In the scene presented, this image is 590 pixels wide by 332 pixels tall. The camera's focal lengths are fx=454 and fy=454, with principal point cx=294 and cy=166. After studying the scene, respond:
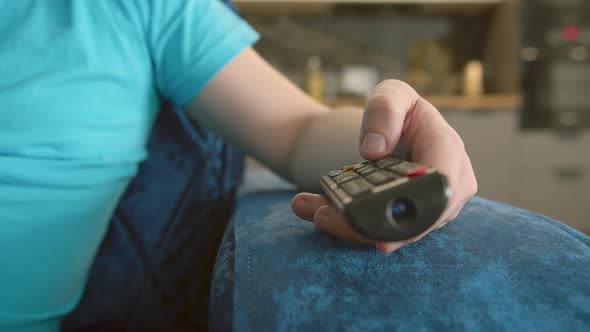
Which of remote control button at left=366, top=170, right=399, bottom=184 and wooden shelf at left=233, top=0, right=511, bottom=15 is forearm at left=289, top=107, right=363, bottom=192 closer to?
remote control button at left=366, top=170, right=399, bottom=184

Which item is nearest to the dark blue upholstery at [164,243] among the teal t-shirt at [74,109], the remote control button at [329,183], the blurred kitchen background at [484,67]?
the teal t-shirt at [74,109]

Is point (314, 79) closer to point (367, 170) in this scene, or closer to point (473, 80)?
point (473, 80)

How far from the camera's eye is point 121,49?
0.48m

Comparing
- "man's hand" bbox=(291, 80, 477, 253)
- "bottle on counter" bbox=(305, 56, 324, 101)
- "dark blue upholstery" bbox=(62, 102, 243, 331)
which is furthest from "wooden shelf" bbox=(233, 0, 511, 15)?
"man's hand" bbox=(291, 80, 477, 253)

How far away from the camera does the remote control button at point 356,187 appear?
22 centimetres

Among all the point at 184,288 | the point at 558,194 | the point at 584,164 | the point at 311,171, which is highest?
the point at 311,171

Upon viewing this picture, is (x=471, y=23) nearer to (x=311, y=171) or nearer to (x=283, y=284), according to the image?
(x=311, y=171)

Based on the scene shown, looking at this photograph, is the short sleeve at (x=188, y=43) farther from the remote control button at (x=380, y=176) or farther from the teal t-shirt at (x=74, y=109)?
the remote control button at (x=380, y=176)

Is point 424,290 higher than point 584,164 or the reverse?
higher

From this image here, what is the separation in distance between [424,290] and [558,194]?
7.24 ft

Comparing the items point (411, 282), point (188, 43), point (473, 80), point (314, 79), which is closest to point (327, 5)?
point (314, 79)

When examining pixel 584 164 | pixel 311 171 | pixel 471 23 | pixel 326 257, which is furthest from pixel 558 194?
pixel 326 257

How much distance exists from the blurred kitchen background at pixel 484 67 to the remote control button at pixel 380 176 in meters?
1.77

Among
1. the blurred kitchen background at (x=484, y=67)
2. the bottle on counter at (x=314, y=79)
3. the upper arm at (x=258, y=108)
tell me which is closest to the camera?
the upper arm at (x=258, y=108)
